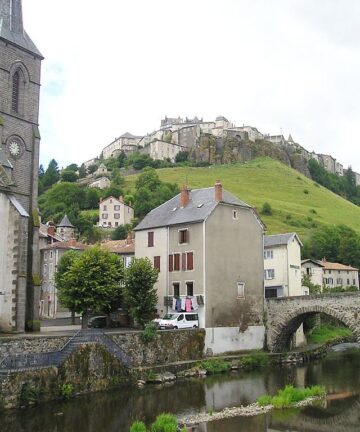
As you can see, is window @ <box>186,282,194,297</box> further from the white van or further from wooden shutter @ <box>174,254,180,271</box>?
the white van

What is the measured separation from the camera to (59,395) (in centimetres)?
2628

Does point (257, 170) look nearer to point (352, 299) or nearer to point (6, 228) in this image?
point (352, 299)

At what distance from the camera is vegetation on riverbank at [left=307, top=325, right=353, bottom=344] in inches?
2019

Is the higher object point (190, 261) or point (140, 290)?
point (190, 261)

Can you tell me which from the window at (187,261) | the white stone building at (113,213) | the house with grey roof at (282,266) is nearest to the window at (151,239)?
the window at (187,261)

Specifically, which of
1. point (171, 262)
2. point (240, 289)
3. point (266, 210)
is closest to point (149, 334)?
point (171, 262)

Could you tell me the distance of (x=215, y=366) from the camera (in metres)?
35.7

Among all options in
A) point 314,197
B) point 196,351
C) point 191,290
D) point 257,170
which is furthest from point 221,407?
point 257,170

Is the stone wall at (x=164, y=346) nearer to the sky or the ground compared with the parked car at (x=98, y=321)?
nearer to the ground

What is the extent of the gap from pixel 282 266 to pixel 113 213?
201 feet

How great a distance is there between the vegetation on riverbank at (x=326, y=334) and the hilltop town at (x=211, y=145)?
111526 mm

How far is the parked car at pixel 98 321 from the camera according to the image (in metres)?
41.7

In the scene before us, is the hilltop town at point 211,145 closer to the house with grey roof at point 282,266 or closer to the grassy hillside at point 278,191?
the grassy hillside at point 278,191

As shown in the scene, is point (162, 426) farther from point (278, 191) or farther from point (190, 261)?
point (278, 191)
